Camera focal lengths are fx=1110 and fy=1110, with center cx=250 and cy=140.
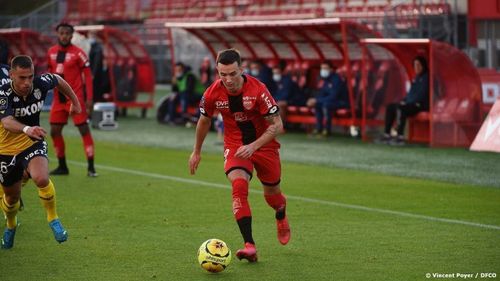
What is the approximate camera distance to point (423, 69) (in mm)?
21094

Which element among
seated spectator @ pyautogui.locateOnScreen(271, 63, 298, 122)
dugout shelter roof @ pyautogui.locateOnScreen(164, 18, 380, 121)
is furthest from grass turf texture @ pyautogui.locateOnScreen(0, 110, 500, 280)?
seated spectator @ pyautogui.locateOnScreen(271, 63, 298, 122)

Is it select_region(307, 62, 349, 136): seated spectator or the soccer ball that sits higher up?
the soccer ball

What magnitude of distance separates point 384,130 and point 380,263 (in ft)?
41.4

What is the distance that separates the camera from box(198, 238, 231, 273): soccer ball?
902cm

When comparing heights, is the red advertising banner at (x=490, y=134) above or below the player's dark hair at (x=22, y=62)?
below

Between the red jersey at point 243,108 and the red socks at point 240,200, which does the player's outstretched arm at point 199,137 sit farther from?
the red socks at point 240,200

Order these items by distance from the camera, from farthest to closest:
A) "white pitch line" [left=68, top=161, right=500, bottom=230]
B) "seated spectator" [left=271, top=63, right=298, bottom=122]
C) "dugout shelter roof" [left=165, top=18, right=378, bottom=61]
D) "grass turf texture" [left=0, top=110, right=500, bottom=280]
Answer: "seated spectator" [left=271, top=63, right=298, bottom=122] < "dugout shelter roof" [left=165, top=18, right=378, bottom=61] < "white pitch line" [left=68, top=161, right=500, bottom=230] < "grass turf texture" [left=0, top=110, right=500, bottom=280]

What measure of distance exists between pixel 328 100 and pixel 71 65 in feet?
26.0

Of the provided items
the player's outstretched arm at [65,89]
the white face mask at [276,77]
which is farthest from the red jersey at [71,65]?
the white face mask at [276,77]

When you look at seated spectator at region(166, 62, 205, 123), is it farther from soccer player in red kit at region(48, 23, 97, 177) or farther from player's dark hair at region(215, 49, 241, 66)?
player's dark hair at region(215, 49, 241, 66)

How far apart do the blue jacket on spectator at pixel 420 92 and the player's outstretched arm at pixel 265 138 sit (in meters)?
11.7

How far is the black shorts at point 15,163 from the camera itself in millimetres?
10375

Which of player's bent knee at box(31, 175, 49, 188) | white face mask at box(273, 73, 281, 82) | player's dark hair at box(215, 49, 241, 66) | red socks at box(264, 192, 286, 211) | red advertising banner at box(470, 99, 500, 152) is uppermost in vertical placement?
player's dark hair at box(215, 49, 241, 66)

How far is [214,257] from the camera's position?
29.7 ft
